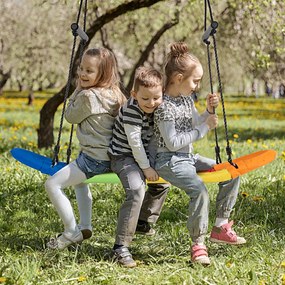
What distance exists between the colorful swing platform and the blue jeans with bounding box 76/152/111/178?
0.07 m

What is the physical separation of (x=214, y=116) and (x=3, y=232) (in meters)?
2.01

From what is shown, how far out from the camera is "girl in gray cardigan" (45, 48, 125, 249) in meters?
4.96

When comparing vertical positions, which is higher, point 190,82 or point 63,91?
point 190,82

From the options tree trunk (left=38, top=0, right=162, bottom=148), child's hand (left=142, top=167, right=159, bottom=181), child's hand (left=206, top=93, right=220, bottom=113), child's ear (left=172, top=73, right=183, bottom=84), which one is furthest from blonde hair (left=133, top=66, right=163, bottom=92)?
tree trunk (left=38, top=0, right=162, bottom=148)

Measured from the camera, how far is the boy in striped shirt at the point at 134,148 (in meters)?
4.76

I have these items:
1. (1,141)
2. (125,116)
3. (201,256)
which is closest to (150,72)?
(125,116)

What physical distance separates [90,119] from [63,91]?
648 centimetres

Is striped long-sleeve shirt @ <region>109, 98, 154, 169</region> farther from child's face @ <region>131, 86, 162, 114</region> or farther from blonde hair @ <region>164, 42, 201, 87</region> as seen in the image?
blonde hair @ <region>164, 42, 201, 87</region>

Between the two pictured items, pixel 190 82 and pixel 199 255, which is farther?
pixel 190 82

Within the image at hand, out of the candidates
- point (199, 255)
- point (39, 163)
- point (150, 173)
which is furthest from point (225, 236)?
point (39, 163)

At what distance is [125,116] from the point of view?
15.8ft

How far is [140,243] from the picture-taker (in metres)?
5.58

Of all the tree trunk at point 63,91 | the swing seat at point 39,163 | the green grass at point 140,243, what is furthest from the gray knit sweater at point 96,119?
the tree trunk at point 63,91

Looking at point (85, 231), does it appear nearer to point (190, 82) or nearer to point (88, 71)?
point (88, 71)
